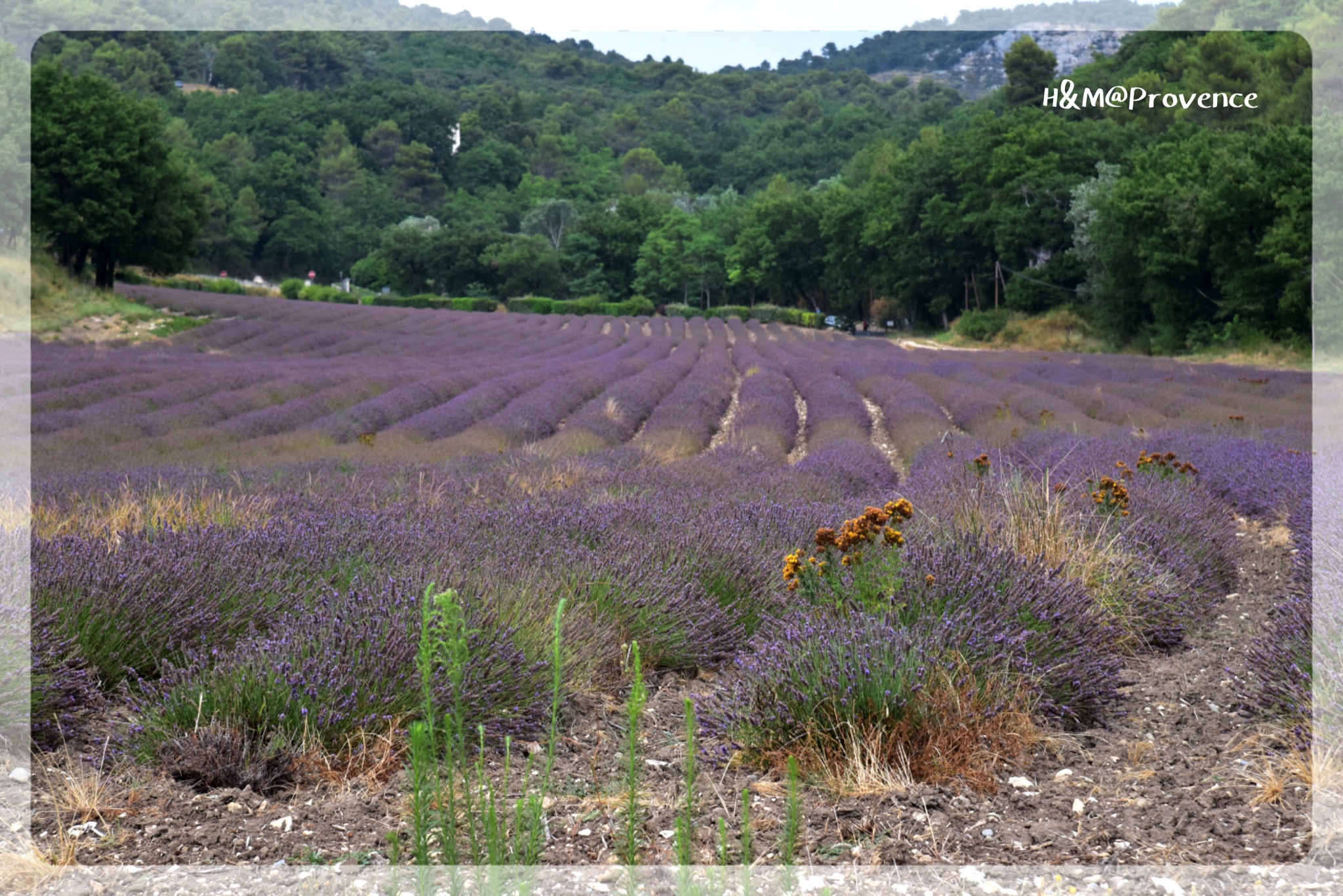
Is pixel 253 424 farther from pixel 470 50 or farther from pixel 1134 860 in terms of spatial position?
pixel 470 50

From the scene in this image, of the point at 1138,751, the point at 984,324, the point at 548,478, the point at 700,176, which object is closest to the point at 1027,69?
the point at 984,324

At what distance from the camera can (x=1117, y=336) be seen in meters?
34.3

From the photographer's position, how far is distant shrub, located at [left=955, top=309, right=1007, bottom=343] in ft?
135

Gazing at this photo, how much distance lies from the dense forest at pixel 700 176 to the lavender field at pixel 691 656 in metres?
22.1

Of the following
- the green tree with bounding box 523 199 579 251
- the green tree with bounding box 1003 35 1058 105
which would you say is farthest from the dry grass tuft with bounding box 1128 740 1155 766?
the green tree with bounding box 523 199 579 251

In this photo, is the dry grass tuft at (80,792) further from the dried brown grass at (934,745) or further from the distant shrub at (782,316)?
the distant shrub at (782,316)

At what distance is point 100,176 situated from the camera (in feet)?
92.8

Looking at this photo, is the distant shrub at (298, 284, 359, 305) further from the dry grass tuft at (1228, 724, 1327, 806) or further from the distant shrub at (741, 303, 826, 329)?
the dry grass tuft at (1228, 724, 1327, 806)

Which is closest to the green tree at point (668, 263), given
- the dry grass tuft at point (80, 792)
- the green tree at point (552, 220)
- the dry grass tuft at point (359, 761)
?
the green tree at point (552, 220)

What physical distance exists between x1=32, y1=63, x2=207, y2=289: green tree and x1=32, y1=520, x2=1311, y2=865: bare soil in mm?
29768

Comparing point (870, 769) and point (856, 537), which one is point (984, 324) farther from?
point (870, 769)

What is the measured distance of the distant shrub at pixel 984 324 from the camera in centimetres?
4103

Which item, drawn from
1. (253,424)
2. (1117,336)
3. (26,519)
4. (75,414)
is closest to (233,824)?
(26,519)

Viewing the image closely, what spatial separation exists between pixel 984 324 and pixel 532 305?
28199mm
